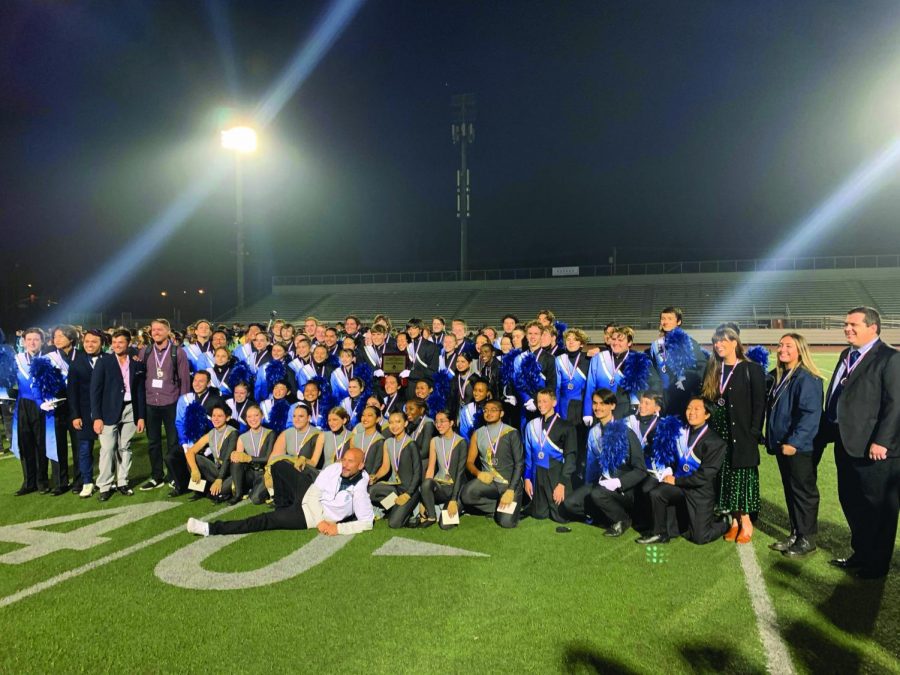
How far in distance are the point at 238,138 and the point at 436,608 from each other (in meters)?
27.6

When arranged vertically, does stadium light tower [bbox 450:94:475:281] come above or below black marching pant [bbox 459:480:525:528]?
above

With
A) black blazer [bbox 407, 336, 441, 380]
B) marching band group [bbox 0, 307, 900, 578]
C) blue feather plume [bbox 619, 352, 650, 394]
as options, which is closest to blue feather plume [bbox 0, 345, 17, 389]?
marching band group [bbox 0, 307, 900, 578]

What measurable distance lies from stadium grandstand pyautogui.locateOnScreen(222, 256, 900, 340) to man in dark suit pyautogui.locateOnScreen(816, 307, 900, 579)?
28791mm

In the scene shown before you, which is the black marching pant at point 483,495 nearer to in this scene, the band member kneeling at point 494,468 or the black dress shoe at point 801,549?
the band member kneeling at point 494,468

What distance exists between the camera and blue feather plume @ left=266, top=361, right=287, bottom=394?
687 cm

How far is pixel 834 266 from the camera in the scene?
3581cm

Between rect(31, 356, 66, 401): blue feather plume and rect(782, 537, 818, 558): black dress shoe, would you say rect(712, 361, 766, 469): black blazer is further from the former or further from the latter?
rect(31, 356, 66, 401): blue feather plume

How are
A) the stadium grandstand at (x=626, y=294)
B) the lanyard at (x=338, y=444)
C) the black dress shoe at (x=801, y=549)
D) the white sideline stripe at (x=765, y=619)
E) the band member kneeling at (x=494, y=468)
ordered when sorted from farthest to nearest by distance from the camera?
1. the stadium grandstand at (x=626, y=294)
2. the lanyard at (x=338, y=444)
3. the band member kneeling at (x=494, y=468)
4. the black dress shoe at (x=801, y=549)
5. the white sideline stripe at (x=765, y=619)

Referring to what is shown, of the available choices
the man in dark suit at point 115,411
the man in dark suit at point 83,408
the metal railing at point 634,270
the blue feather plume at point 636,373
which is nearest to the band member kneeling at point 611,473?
the blue feather plume at point 636,373

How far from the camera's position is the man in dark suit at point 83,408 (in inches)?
233

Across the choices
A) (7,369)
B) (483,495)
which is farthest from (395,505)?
(7,369)

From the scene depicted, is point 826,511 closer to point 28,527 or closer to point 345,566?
point 345,566

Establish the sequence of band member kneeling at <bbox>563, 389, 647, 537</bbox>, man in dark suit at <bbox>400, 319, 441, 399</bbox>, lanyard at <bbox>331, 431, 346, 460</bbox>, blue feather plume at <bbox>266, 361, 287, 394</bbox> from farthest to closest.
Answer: man in dark suit at <bbox>400, 319, 441, 399</bbox> < blue feather plume at <bbox>266, 361, 287, 394</bbox> < lanyard at <bbox>331, 431, 346, 460</bbox> < band member kneeling at <bbox>563, 389, 647, 537</bbox>

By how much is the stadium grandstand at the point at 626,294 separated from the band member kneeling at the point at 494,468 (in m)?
28.2
